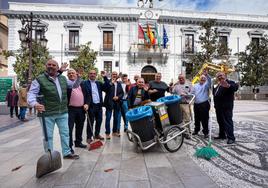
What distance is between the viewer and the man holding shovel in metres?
3.57

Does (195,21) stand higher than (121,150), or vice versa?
(195,21)

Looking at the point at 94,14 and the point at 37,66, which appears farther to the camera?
the point at 94,14

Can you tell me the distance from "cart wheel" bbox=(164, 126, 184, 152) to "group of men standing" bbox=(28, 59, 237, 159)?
3.53 feet

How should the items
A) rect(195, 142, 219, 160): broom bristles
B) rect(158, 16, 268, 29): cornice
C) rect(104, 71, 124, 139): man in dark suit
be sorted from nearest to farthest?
rect(195, 142, 219, 160): broom bristles
rect(104, 71, 124, 139): man in dark suit
rect(158, 16, 268, 29): cornice

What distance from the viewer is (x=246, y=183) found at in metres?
3.12

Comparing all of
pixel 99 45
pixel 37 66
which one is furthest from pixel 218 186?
pixel 99 45

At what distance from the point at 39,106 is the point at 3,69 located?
88.1 ft

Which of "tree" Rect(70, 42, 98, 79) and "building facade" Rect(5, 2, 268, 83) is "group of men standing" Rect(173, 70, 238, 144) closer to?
"tree" Rect(70, 42, 98, 79)

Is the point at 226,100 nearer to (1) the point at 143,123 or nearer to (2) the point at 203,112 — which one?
(2) the point at 203,112

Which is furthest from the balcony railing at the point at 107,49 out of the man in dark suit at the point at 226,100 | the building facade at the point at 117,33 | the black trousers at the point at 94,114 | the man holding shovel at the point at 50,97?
the man holding shovel at the point at 50,97

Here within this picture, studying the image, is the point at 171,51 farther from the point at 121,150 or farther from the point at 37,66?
the point at 121,150

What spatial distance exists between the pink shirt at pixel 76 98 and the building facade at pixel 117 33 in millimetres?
21774

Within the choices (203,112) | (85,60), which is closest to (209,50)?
(85,60)

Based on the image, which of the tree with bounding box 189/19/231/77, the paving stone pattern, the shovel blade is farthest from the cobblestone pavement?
the tree with bounding box 189/19/231/77
